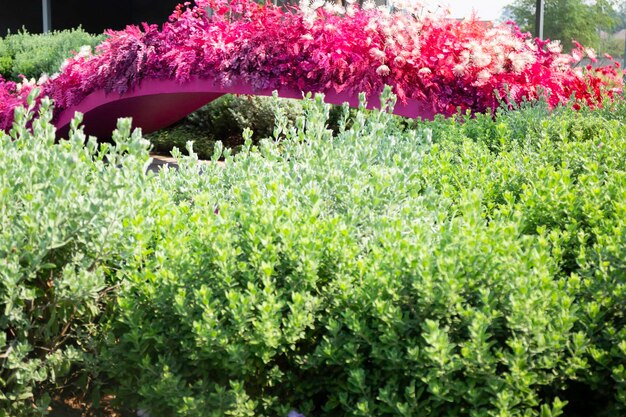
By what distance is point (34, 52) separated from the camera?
12672 millimetres

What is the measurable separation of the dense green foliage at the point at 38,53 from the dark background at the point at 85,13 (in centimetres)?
499

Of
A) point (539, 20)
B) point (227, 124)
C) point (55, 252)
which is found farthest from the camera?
point (539, 20)

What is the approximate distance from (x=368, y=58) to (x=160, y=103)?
2.91m

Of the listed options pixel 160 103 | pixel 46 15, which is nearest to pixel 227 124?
pixel 160 103

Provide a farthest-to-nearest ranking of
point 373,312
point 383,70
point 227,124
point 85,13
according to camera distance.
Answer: point 85,13, point 227,124, point 383,70, point 373,312

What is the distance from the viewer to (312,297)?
7.22 feet

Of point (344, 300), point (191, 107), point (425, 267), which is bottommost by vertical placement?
point (191, 107)

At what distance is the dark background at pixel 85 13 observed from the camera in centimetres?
1848

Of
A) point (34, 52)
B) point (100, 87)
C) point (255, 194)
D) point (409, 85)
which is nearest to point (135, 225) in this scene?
point (255, 194)

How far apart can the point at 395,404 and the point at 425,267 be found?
376mm

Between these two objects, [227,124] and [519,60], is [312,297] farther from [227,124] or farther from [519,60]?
[227,124]

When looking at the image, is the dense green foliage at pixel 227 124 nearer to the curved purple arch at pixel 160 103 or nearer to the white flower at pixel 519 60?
the curved purple arch at pixel 160 103

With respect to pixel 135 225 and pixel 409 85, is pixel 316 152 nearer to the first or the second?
pixel 135 225

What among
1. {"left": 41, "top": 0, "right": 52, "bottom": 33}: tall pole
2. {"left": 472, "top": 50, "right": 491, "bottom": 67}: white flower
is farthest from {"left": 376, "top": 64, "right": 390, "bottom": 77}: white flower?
{"left": 41, "top": 0, "right": 52, "bottom": 33}: tall pole
